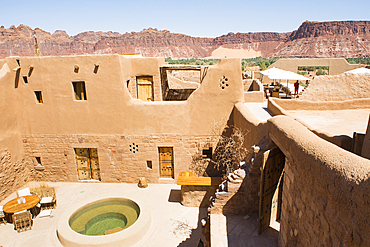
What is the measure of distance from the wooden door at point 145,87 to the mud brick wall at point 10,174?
6.15 metres

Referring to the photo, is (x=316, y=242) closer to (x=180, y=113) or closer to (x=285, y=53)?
(x=180, y=113)

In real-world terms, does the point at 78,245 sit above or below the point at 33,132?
below

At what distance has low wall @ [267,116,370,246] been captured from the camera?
7.87 ft

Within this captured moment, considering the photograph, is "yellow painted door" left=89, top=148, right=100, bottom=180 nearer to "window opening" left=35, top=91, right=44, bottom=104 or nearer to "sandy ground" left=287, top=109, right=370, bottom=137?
"window opening" left=35, top=91, right=44, bottom=104

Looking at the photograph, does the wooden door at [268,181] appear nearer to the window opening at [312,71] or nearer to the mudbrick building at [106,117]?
the mudbrick building at [106,117]

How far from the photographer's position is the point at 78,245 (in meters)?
7.23

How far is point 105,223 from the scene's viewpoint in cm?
880

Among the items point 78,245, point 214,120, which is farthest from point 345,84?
point 78,245

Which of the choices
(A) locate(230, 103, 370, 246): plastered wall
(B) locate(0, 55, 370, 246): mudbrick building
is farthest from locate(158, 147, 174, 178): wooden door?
(A) locate(230, 103, 370, 246): plastered wall

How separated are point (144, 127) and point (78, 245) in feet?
17.0

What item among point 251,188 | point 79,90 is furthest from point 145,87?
point 251,188

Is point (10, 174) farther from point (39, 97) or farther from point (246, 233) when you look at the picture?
point (246, 233)

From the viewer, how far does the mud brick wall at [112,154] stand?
1117 cm

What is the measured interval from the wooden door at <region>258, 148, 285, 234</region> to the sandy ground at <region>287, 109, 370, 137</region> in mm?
1911
